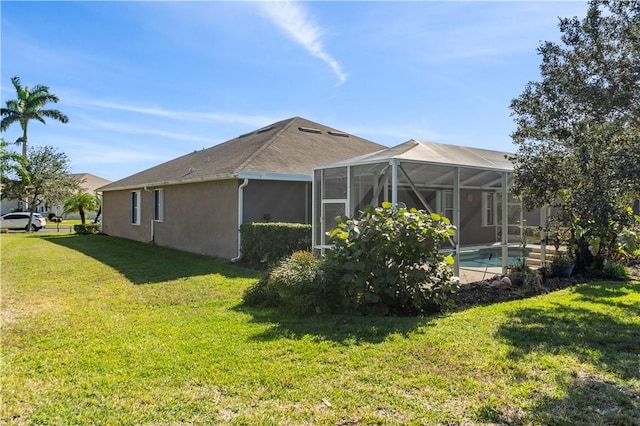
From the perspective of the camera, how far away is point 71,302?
714 centimetres

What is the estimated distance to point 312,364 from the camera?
4176 millimetres

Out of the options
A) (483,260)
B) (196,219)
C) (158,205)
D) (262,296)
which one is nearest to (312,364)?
(262,296)

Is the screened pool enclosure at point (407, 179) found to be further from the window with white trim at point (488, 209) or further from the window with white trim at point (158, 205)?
the window with white trim at point (158, 205)

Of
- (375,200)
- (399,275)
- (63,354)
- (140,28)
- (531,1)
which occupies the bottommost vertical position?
(63,354)

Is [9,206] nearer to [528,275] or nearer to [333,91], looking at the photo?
[333,91]

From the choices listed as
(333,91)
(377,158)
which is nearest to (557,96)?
(377,158)

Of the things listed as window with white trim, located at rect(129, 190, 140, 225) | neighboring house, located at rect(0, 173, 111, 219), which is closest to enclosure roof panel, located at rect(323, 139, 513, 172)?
window with white trim, located at rect(129, 190, 140, 225)

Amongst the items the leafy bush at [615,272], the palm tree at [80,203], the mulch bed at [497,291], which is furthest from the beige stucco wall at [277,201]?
the palm tree at [80,203]

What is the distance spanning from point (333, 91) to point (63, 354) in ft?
36.9

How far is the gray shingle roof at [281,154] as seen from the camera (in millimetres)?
13416

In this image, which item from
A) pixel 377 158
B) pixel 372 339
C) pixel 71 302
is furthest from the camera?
pixel 377 158

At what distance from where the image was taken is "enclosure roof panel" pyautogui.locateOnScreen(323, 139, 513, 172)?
28.7 feet

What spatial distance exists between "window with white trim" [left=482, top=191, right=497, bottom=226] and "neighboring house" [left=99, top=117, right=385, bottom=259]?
544 centimetres

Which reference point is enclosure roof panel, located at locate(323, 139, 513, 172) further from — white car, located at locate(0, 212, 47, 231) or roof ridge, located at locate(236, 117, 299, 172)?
white car, located at locate(0, 212, 47, 231)
